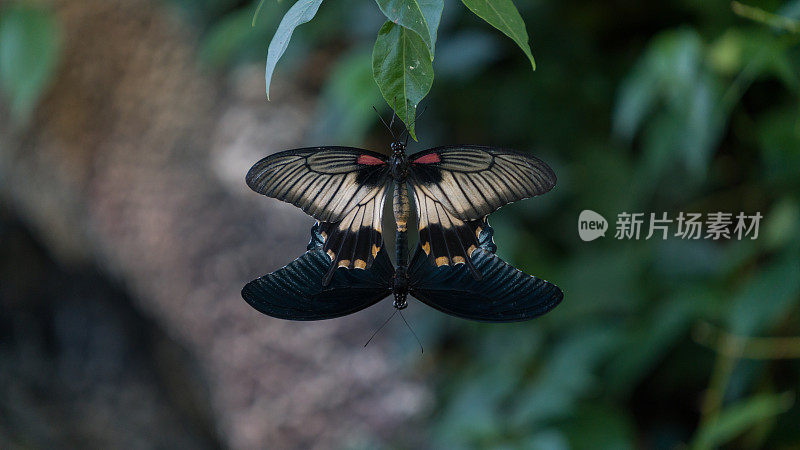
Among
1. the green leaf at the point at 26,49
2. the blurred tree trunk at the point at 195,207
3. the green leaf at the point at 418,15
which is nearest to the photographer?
the green leaf at the point at 418,15

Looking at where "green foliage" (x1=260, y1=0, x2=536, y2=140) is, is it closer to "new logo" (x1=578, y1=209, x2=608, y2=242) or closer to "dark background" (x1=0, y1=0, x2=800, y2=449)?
"dark background" (x1=0, y1=0, x2=800, y2=449)

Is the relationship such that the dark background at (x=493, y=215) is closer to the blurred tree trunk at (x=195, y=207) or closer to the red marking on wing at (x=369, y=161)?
the blurred tree trunk at (x=195, y=207)

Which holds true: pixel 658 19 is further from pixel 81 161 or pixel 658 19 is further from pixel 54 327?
pixel 54 327

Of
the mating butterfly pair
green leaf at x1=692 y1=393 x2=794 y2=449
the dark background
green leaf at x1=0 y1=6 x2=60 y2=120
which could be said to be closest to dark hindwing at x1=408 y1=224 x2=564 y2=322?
the mating butterfly pair

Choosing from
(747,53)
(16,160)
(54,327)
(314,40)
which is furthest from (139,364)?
(747,53)

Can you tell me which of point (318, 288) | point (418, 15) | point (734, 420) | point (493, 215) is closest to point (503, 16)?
point (418, 15)

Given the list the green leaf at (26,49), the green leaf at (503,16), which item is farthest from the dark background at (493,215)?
the green leaf at (503,16)

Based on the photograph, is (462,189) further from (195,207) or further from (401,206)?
(195,207)
